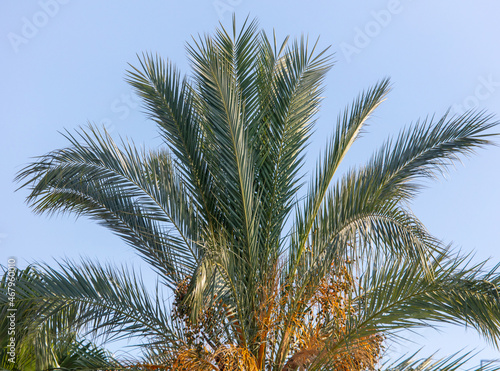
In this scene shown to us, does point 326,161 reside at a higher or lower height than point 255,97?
lower

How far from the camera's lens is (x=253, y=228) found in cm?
643

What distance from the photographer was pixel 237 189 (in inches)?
250

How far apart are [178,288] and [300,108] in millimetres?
2517

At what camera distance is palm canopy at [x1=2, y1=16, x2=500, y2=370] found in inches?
226

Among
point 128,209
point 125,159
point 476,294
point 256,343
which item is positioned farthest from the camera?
point 128,209

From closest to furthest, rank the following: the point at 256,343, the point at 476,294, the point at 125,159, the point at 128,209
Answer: the point at 476,294
the point at 256,343
the point at 125,159
the point at 128,209

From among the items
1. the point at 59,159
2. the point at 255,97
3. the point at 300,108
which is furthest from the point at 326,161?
the point at 59,159

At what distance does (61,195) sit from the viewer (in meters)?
7.27

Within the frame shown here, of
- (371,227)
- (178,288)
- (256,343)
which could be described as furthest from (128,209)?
(371,227)

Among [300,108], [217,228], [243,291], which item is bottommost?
[243,291]

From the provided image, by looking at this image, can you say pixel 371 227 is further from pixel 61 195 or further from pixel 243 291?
pixel 61 195

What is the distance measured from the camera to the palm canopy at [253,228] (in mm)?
5750

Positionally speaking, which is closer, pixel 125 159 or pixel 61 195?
pixel 125 159

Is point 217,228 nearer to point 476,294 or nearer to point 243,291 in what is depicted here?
point 243,291
